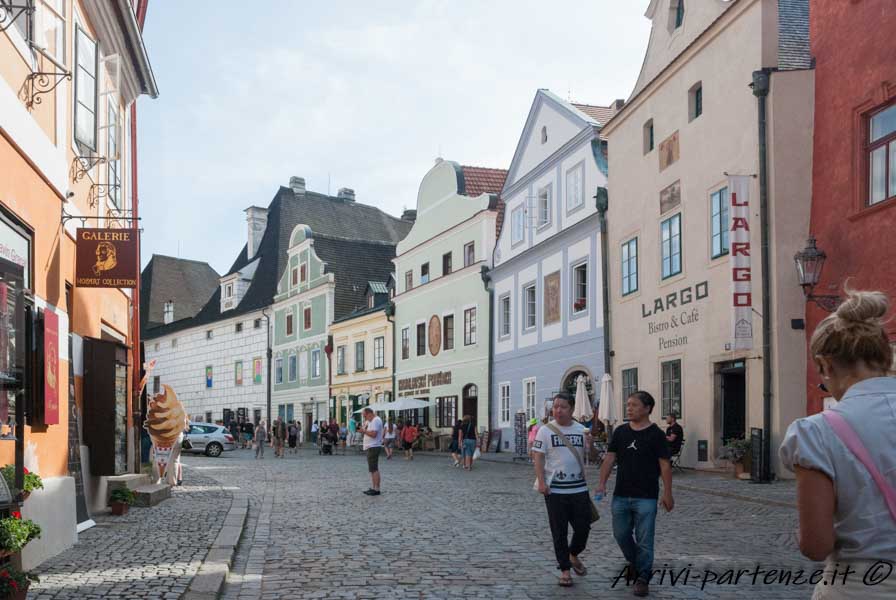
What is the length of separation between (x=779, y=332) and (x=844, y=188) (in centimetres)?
306

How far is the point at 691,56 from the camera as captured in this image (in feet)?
75.8

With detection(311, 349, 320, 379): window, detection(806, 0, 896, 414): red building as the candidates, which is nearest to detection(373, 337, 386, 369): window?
detection(311, 349, 320, 379): window

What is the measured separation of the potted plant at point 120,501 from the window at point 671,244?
45.7 ft

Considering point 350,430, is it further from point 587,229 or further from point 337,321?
point 587,229

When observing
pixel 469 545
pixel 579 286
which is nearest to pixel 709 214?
pixel 579 286

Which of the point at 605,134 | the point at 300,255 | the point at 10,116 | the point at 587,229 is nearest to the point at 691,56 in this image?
the point at 605,134

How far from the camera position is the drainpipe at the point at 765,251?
19406 mm

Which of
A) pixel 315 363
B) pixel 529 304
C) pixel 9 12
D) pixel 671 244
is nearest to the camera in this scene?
pixel 9 12

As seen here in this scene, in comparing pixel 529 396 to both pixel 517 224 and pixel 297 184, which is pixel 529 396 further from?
pixel 297 184

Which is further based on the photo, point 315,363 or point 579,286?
point 315,363

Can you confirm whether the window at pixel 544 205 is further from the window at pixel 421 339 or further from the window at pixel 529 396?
the window at pixel 421 339

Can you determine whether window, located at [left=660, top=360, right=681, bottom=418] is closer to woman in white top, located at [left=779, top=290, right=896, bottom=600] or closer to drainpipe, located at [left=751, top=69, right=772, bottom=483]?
drainpipe, located at [left=751, top=69, right=772, bottom=483]

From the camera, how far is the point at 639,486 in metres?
7.85

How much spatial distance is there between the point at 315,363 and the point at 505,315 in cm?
2128
